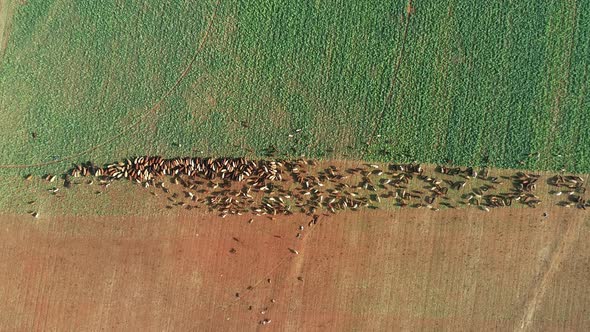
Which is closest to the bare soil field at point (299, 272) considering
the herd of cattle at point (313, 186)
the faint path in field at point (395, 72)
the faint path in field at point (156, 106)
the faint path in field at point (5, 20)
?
the herd of cattle at point (313, 186)

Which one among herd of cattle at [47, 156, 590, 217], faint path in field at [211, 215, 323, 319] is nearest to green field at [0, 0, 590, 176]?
herd of cattle at [47, 156, 590, 217]

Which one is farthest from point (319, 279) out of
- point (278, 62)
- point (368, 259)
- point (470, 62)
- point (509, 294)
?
point (470, 62)

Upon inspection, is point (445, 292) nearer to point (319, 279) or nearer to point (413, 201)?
point (413, 201)

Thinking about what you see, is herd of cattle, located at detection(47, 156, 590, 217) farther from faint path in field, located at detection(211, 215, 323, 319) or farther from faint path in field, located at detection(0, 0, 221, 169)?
faint path in field, located at detection(211, 215, 323, 319)

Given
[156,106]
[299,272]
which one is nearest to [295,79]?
[156,106]

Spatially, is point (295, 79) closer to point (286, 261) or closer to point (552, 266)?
point (286, 261)
